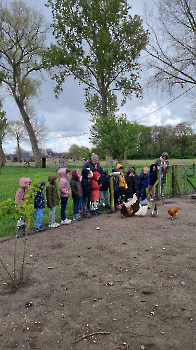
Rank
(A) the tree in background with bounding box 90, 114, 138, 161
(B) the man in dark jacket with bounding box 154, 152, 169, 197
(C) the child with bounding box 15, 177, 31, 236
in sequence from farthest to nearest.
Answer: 1. (A) the tree in background with bounding box 90, 114, 138, 161
2. (B) the man in dark jacket with bounding box 154, 152, 169, 197
3. (C) the child with bounding box 15, 177, 31, 236

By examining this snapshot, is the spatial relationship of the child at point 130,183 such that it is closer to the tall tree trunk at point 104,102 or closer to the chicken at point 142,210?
the chicken at point 142,210

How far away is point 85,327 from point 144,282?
4.05 feet

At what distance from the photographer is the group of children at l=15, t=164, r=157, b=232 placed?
21.5ft

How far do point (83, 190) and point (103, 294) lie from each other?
4.42m

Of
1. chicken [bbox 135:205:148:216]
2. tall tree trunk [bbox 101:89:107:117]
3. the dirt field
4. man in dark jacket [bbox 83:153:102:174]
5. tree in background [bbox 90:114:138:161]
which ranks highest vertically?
tall tree trunk [bbox 101:89:107:117]

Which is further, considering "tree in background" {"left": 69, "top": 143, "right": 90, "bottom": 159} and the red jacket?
"tree in background" {"left": 69, "top": 143, "right": 90, "bottom": 159}

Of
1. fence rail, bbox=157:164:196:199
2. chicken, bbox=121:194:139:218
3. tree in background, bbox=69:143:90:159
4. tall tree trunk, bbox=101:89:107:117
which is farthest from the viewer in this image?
tree in background, bbox=69:143:90:159

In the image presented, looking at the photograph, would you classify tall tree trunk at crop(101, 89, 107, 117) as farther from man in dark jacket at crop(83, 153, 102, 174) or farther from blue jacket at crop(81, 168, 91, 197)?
blue jacket at crop(81, 168, 91, 197)

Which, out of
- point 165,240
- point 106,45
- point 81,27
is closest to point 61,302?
point 165,240

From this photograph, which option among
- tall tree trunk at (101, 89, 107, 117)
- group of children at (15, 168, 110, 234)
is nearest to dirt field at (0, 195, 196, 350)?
group of children at (15, 168, 110, 234)

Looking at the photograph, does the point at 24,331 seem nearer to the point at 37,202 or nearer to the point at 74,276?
the point at 74,276

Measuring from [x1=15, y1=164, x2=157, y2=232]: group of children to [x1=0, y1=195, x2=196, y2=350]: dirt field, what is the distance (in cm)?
93

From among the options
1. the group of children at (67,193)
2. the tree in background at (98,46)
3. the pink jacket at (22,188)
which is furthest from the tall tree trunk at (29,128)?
the pink jacket at (22,188)

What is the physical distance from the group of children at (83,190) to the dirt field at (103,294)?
925 millimetres
